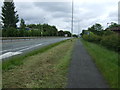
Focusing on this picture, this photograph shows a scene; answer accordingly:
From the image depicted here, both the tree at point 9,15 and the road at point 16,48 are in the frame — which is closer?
the road at point 16,48

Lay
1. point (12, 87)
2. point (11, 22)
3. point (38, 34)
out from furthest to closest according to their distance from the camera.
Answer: point (38, 34) < point (11, 22) < point (12, 87)

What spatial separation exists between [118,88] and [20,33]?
53946 millimetres

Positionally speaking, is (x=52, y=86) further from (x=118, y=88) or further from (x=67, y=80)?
(x=118, y=88)

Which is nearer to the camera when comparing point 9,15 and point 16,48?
point 16,48

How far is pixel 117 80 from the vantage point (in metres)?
5.33

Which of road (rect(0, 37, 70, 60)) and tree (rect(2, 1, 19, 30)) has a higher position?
tree (rect(2, 1, 19, 30))

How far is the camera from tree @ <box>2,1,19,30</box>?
74444 mm

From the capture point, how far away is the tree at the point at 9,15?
74444 millimetres

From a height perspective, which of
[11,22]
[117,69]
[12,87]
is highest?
[11,22]

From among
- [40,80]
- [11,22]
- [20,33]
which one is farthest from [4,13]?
[40,80]

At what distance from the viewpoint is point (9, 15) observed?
76875 millimetres

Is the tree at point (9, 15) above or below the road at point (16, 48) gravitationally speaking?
above

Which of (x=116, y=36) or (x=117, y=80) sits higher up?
(x=116, y=36)

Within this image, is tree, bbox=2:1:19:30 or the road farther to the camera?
tree, bbox=2:1:19:30
